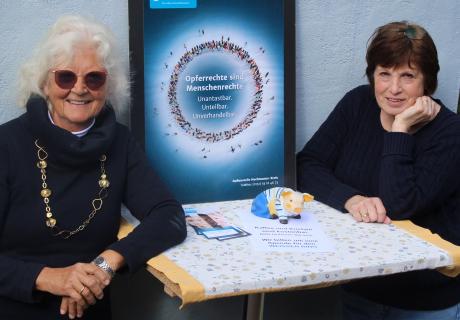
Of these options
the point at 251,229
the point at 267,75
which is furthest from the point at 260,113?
the point at 251,229

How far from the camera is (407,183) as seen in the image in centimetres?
231

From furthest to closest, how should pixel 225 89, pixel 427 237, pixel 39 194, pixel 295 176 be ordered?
1. pixel 295 176
2. pixel 225 89
3. pixel 427 237
4. pixel 39 194

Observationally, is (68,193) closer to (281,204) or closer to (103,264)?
(103,264)

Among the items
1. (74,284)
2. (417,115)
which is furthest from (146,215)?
(417,115)

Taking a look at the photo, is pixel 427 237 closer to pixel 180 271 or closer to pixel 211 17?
pixel 180 271

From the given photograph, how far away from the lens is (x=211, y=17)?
245 centimetres

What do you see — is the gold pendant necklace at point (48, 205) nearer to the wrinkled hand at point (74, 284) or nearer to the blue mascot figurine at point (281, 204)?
the wrinkled hand at point (74, 284)

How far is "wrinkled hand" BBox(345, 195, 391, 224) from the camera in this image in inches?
90.8

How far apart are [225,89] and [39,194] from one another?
33.1 inches

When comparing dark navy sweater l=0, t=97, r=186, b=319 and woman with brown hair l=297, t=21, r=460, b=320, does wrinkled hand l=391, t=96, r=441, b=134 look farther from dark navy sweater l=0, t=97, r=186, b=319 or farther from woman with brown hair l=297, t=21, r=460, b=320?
dark navy sweater l=0, t=97, r=186, b=319

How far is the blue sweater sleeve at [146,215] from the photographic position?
1.97 metres

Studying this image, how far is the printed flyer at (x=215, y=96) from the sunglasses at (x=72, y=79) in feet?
1.18

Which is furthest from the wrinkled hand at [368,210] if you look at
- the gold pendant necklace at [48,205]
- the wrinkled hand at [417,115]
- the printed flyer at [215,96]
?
the gold pendant necklace at [48,205]

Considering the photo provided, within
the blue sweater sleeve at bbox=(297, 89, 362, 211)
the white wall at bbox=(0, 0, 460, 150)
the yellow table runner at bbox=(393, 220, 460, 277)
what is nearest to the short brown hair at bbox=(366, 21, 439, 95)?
the blue sweater sleeve at bbox=(297, 89, 362, 211)
